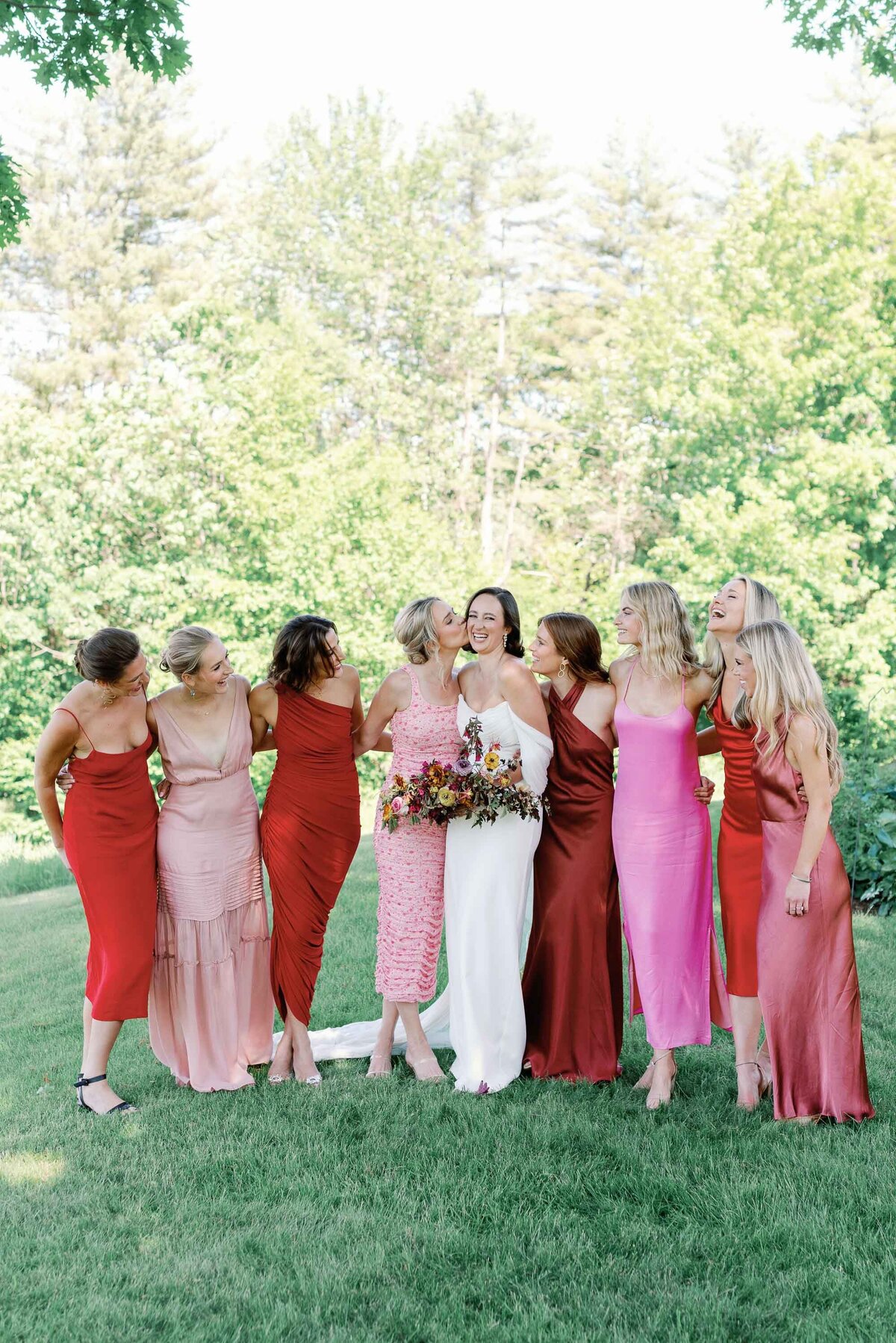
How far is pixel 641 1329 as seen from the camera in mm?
3209

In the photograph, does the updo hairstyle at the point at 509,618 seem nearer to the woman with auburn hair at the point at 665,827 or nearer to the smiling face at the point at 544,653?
the smiling face at the point at 544,653

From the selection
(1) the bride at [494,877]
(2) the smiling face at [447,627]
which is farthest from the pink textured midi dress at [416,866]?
(2) the smiling face at [447,627]

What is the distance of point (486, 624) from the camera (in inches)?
212

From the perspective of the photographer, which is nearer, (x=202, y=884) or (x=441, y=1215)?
(x=441, y=1215)

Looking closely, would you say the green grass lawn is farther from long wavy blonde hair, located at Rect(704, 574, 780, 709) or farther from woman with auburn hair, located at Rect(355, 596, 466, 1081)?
long wavy blonde hair, located at Rect(704, 574, 780, 709)

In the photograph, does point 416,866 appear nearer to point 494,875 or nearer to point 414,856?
point 414,856

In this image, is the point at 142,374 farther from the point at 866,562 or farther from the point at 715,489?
the point at 866,562

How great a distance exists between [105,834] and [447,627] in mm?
1808

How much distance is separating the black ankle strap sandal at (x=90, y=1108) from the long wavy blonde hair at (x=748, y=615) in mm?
3105

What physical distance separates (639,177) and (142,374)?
1943cm

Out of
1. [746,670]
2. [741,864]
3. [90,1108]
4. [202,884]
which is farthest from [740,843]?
[90,1108]

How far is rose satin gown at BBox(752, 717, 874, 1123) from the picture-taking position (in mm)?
4602

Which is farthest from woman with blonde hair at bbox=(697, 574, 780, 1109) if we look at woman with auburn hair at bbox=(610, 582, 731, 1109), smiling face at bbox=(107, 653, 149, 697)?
smiling face at bbox=(107, 653, 149, 697)

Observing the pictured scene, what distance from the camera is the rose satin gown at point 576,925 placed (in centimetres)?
530
